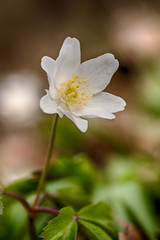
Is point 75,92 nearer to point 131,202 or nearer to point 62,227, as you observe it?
point 62,227

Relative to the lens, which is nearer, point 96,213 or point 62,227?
point 62,227

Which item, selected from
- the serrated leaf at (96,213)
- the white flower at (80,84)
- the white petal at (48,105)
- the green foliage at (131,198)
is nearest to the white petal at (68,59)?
the white flower at (80,84)

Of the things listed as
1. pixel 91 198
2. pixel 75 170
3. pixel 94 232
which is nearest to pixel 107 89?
pixel 75 170

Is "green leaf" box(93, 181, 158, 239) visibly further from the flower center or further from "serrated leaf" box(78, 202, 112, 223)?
the flower center

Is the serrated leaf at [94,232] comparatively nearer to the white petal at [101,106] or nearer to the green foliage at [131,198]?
the white petal at [101,106]

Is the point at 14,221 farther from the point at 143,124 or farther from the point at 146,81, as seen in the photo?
the point at 146,81
